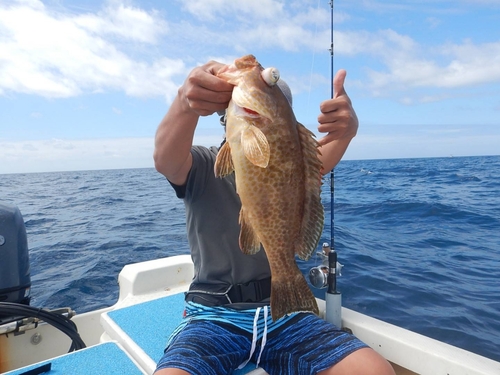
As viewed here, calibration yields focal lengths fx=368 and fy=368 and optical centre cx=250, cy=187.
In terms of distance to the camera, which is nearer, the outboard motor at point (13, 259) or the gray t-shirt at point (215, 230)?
the gray t-shirt at point (215, 230)

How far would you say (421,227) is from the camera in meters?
10.5

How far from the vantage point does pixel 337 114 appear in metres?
2.27

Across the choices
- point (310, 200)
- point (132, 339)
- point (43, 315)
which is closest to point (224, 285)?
point (310, 200)

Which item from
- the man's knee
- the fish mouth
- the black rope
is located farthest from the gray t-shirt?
the black rope

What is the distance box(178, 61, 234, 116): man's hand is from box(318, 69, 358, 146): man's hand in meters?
0.65

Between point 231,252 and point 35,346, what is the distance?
2414 millimetres

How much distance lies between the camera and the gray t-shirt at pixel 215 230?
267cm

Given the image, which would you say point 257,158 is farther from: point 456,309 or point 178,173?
point 456,309

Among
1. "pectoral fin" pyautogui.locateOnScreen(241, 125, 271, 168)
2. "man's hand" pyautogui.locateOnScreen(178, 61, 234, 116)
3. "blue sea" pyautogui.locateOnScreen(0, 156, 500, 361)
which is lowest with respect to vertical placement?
"blue sea" pyautogui.locateOnScreen(0, 156, 500, 361)

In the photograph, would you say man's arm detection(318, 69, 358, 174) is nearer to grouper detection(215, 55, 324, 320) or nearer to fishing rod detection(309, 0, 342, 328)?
grouper detection(215, 55, 324, 320)

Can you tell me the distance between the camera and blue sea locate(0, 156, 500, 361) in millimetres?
5412

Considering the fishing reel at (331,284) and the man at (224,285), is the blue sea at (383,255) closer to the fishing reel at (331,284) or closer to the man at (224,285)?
the fishing reel at (331,284)

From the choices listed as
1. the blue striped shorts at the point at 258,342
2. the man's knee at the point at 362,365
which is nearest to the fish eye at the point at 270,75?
the blue striped shorts at the point at 258,342

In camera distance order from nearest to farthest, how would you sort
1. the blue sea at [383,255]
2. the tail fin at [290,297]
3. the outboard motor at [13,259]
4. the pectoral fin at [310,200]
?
the pectoral fin at [310,200]
the tail fin at [290,297]
the outboard motor at [13,259]
the blue sea at [383,255]
